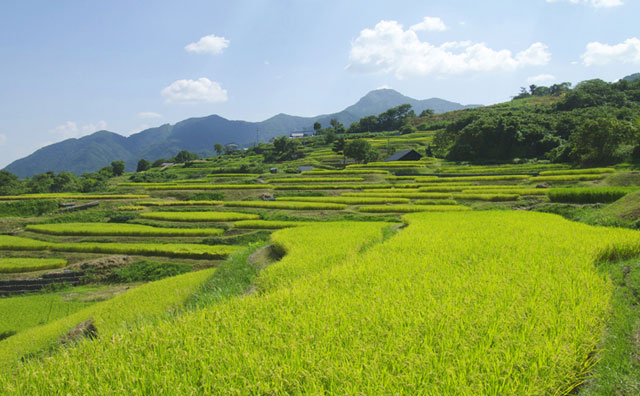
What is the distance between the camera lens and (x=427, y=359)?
3559mm

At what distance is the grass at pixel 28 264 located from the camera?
1723 cm

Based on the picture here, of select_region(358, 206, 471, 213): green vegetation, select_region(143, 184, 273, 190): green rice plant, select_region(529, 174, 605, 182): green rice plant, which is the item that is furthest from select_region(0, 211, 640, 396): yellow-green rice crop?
select_region(143, 184, 273, 190): green rice plant

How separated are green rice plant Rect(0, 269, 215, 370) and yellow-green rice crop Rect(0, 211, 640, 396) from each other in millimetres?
4472

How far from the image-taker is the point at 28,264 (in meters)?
17.6

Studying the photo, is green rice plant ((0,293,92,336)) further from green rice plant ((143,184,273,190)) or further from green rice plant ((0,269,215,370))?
green rice plant ((143,184,273,190))

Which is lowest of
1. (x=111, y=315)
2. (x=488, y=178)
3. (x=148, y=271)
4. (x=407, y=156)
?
(x=148, y=271)

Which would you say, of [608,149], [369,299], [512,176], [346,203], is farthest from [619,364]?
[608,149]

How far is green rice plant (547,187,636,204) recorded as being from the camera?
18328mm

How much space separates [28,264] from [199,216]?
34.4ft

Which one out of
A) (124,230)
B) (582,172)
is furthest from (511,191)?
(124,230)

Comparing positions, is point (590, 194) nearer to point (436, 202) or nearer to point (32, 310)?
point (436, 202)

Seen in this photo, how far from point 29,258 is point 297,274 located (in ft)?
66.1

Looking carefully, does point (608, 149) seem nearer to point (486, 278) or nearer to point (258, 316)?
point (486, 278)

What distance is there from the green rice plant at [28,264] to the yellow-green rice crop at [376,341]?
16697 mm
